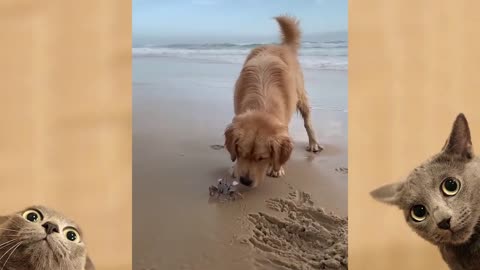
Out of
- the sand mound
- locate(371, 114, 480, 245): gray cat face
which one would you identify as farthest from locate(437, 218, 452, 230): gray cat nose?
the sand mound

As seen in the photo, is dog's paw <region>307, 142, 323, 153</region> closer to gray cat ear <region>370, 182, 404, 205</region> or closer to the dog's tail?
gray cat ear <region>370, 182, 404, 205</region>

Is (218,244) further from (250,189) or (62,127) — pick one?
(62,127)

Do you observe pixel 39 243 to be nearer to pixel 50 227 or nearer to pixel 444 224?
pixel 50 227

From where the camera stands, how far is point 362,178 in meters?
1.61

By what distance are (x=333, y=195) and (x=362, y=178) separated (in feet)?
0.32

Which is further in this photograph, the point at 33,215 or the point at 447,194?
the point at 447,194

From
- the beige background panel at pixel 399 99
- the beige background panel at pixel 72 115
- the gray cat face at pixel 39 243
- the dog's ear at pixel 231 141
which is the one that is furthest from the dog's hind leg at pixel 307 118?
the gray cat face at pixel 39 243

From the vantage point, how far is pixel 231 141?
1570mm

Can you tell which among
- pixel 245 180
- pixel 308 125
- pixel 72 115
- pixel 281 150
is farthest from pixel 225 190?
pixel 72 115

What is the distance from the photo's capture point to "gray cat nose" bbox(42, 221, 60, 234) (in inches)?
46.8

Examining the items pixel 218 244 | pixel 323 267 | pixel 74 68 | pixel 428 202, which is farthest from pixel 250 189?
pixel 74 68

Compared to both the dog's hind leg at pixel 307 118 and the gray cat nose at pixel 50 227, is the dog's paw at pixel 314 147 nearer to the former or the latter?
the dog's hind leg at pixel 307 118

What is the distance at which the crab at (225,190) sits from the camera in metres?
1.56

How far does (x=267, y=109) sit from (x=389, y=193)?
1.37 ft
